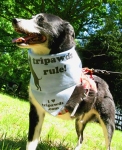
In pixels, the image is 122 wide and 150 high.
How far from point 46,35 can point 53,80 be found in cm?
59

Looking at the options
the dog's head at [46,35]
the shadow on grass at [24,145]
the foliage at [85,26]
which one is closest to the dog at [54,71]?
the dog's head at [46,35]

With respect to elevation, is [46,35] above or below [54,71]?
above

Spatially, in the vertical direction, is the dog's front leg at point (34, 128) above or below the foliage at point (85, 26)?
above

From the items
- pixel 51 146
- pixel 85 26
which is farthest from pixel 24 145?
pixel 85 26

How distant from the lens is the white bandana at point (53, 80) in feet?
11.9

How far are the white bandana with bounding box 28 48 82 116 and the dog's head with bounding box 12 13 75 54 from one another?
125 mm

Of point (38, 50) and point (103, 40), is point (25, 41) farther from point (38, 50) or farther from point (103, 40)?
point (103, 40)

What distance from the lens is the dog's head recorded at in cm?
332

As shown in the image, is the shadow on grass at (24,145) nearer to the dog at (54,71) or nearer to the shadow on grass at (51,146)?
the shadow on grass at (51,146)

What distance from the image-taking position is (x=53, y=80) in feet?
12.1

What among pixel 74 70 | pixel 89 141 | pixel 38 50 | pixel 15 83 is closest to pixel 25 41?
pixel 38 50

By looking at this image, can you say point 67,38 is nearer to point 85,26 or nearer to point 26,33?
point 26,33

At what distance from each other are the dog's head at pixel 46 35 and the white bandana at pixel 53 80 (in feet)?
0.41

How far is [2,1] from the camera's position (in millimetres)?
18828
